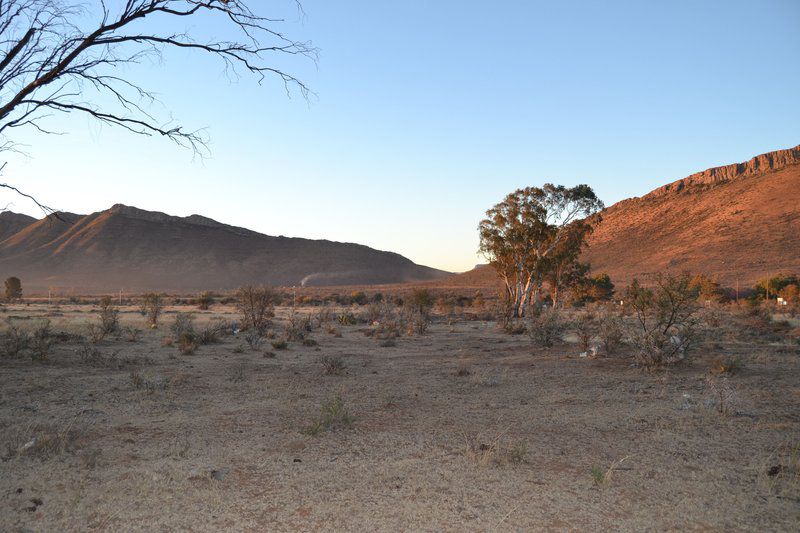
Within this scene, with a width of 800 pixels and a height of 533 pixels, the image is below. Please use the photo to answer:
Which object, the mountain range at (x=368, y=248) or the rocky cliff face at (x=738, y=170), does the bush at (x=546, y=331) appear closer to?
the mountain range at (x=368, y=248)

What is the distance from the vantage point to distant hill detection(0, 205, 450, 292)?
10769 centimetres

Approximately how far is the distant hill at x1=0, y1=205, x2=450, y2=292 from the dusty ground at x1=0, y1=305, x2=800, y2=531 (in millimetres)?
99983

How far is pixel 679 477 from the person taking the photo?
5602 millimetres

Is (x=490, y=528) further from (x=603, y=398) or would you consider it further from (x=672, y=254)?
(x=672, y=254)

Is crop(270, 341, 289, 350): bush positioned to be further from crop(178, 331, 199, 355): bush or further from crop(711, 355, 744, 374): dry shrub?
crop(711, 355, 744, 374): dry shrub

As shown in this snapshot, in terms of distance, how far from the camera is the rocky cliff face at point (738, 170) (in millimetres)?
93500

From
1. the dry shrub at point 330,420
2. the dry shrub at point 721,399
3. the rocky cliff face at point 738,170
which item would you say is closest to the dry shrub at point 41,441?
the dry shrub at point 330,420

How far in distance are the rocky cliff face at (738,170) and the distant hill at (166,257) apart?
202ft

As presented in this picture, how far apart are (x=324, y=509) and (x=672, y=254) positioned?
77.9 metres

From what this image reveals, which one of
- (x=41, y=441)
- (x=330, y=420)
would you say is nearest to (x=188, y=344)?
(x=330, y=420)

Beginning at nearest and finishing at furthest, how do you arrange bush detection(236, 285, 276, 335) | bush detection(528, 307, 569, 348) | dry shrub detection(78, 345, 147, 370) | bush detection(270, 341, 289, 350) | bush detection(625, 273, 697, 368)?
bush detection(625, 273, 697, 368) → dry shrub detection(78, 345, 147, 370) → bush detection(528, 307, 569, 348) → bush detection(270, 341, 289, 350) → bush detection(236, 285, 276, 335)

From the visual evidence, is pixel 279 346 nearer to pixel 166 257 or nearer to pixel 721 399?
pixel 721 399

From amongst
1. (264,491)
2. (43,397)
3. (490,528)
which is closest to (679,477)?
Answer: (490,528)

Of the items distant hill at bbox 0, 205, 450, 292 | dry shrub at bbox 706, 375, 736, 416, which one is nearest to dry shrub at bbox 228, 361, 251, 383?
dry shrub at bbox 706, 375, 736, 416
